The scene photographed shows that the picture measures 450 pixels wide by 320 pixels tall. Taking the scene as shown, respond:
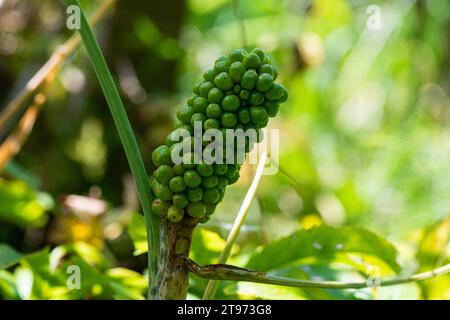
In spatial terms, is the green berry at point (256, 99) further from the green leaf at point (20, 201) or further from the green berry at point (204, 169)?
the green leaf at point (20, 201)

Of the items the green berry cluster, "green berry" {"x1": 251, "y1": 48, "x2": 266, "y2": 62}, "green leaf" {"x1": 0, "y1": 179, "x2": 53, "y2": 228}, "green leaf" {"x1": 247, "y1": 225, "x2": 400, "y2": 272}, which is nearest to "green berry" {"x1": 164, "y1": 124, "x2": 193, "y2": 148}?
the green berry cluster

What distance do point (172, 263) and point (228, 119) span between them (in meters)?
0.16

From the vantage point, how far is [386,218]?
1728mm

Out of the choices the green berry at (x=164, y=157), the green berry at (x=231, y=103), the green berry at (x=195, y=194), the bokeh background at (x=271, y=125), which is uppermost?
the bokeh background at (x=271, y=125)

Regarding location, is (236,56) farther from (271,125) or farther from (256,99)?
(271,125)

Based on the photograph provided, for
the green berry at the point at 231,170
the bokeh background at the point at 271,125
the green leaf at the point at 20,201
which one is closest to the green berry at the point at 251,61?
the green berry at the point at 231,170

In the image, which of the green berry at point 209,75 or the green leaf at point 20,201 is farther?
the green leaf at point 20,201

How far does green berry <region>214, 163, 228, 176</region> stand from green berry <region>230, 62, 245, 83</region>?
0.09m

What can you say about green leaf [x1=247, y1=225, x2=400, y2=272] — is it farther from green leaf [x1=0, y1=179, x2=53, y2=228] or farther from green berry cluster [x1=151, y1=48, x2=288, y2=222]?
green leaf [x1=0, y1=179, x2=53, y2=228]

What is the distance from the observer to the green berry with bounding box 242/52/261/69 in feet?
2.01

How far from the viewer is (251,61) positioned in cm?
61

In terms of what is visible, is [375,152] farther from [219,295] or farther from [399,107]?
[219,295]

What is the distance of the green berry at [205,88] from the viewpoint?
0.62 meters
